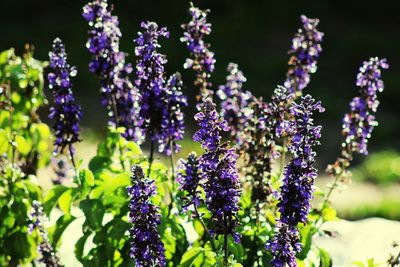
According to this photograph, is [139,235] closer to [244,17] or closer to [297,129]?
[297,129]

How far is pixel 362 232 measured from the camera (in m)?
5.56

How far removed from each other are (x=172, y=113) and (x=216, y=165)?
92 cm

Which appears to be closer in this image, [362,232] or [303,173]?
[303,173]

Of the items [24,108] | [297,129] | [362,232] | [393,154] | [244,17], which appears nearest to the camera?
[297,129]

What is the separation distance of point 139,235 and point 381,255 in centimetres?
234

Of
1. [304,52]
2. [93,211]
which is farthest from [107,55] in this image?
[304,52]

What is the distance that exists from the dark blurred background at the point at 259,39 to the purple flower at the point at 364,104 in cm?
686

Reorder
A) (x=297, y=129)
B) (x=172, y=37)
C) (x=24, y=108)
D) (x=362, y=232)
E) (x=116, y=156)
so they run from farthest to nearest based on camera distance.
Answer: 1. (x=172, y=37)
2. (x=362, y=232)
3. (x=24, y=108)
4. (x=116, y=156)
5. (x=297, y=129)

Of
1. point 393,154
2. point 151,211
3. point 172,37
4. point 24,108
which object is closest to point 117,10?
point 172,37

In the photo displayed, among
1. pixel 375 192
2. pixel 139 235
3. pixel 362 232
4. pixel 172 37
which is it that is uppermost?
pixel 172 37

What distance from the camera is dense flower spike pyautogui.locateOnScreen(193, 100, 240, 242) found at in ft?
11.1

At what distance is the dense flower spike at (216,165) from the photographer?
11.1 feet

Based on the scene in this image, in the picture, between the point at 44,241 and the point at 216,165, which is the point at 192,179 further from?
the point at 44,241

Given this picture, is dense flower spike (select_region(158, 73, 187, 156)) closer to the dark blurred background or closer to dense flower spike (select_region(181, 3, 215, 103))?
dense flower spike (select_region(181, 3, 215, 103))
